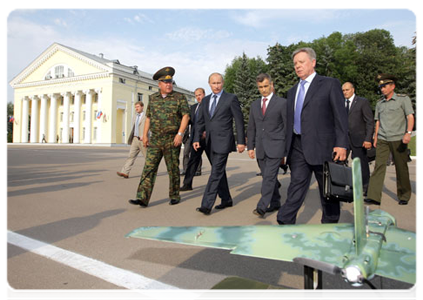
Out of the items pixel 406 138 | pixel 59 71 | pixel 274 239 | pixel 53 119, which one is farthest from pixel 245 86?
pixel 274 239

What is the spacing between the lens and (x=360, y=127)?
660 centimetres

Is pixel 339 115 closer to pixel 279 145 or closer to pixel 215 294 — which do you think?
pixel 279 145

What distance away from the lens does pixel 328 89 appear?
3.52m

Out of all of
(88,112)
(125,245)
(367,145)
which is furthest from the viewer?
(88,112)

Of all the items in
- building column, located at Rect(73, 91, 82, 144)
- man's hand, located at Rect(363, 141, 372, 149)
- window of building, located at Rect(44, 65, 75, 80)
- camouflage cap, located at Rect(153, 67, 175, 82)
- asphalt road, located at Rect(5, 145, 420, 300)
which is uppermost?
window of building, located at Rect(44, 65, 75, 80)

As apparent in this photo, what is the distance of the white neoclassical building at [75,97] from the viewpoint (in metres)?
60.8

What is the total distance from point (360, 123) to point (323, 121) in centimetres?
353

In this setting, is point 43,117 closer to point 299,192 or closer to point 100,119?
point 100,119

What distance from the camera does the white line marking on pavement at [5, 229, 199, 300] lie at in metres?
2.36

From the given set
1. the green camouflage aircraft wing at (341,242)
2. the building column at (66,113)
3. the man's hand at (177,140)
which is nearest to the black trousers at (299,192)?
the green camouflage aircraft wing at (341,242)

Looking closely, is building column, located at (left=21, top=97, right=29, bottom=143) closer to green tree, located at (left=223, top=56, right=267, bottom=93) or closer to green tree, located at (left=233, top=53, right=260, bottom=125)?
green tree, located at (left=223, top=56, right=267, bottom=93)

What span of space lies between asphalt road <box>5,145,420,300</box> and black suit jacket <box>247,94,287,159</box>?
0.94 m

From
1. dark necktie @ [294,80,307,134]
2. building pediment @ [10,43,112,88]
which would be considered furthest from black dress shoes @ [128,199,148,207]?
building pediment @ [10,43,112,88]

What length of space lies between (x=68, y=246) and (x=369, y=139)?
17.9 ft
